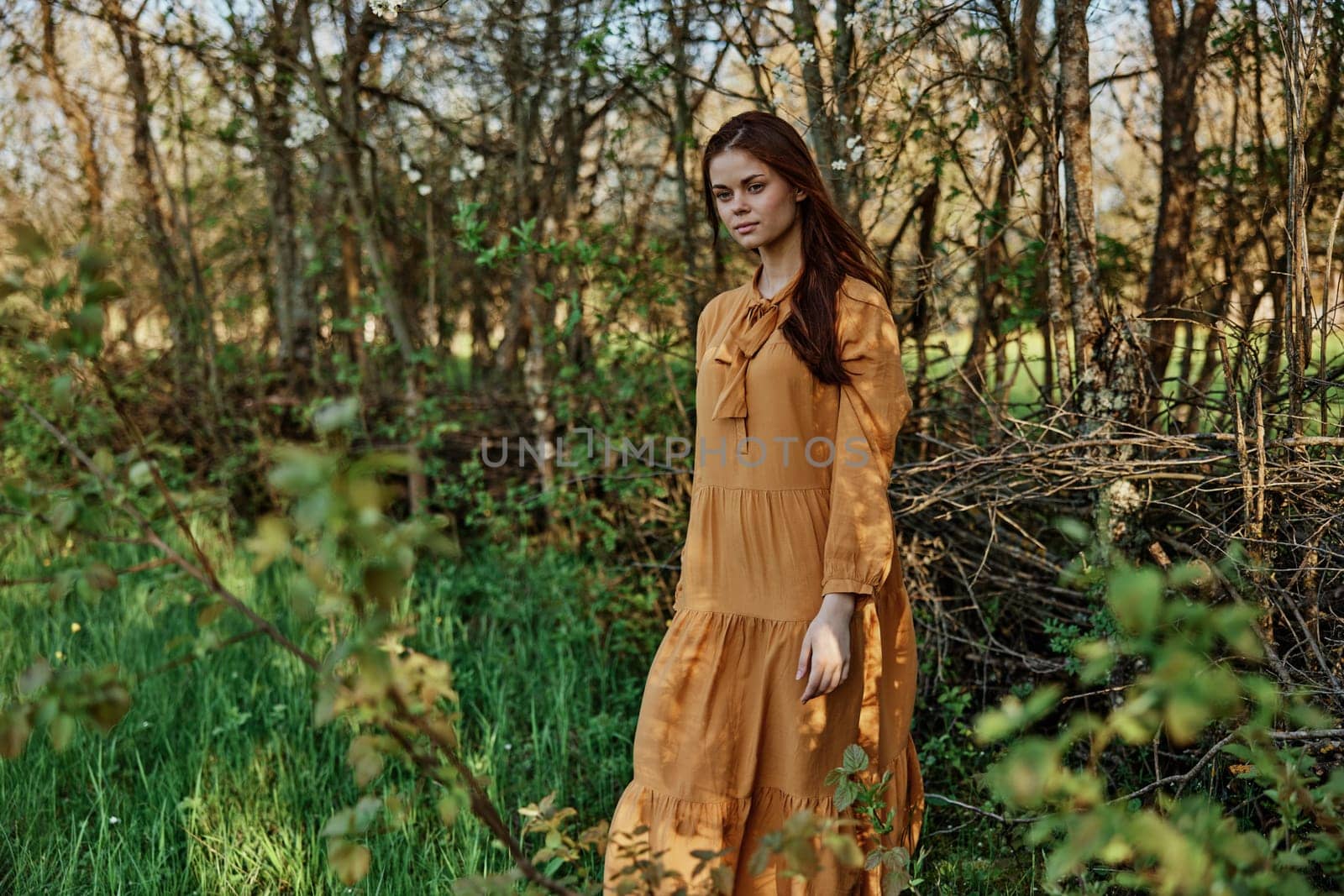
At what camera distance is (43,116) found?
6355 millimetres

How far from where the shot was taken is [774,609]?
1.93m

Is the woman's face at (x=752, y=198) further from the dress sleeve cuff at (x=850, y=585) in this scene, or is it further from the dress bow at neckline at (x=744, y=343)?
the dress sleeve cuff at (x=850, y=585)

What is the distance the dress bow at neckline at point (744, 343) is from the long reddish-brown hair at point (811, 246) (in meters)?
0.04

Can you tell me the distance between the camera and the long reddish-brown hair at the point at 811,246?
1.92 m

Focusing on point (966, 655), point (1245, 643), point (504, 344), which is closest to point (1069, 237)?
point (966, 655)

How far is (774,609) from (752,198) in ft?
2.68

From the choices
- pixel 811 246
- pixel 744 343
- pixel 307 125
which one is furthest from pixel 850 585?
pixel 307 125

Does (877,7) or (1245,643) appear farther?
(877,7)

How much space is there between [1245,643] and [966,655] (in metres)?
2.23

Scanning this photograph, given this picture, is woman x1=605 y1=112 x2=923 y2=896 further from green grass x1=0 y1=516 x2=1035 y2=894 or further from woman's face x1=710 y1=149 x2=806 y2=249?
green grass x1=0 y1=516 x2=1035 y2=894

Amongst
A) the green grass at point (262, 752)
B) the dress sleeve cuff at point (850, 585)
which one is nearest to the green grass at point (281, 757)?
the green grass at point (262, 752)

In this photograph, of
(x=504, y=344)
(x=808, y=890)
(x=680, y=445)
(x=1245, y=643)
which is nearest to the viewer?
(x=1245, y=643)

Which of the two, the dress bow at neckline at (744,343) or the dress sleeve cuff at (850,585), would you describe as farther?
the dress bow at neckline at (744,343)

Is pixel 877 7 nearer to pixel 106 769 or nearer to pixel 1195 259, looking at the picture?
pixel 1195 259
